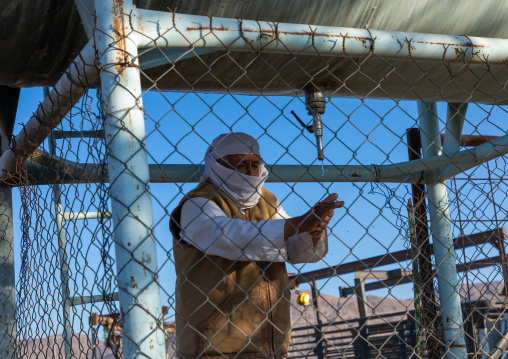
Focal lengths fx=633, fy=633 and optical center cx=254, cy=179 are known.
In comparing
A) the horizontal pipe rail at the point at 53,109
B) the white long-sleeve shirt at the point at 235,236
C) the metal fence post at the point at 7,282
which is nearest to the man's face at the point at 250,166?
the white long-sleeve shirt at the point at 235,236

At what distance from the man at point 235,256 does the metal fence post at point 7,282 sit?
125 centimetres

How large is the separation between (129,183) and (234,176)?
2.99 ft

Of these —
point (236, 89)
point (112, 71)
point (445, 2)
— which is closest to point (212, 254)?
point (112, 71)

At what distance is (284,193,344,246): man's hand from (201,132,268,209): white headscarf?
40 centimetres

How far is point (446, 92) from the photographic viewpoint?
4227 millimetres

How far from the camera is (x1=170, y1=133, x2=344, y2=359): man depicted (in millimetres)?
2484

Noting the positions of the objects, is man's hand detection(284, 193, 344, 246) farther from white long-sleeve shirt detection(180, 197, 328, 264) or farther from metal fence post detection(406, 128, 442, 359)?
metal fence post detection(406, 128, 442, 359)

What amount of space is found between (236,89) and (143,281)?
2143 mm

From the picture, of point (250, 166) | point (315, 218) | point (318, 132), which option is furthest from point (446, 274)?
point (315, 218)

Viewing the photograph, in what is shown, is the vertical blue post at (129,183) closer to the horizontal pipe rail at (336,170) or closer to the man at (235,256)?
the man at (235,256)

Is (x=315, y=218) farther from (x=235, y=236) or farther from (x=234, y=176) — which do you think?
(x=234, y=176)

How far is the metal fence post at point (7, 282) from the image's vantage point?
352cm

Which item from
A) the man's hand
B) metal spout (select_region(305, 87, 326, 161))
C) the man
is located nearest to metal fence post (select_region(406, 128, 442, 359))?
metal spout (select_region(305, 87, 326, 161))

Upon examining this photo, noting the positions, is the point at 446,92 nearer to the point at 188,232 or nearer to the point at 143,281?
the point at 188,232
